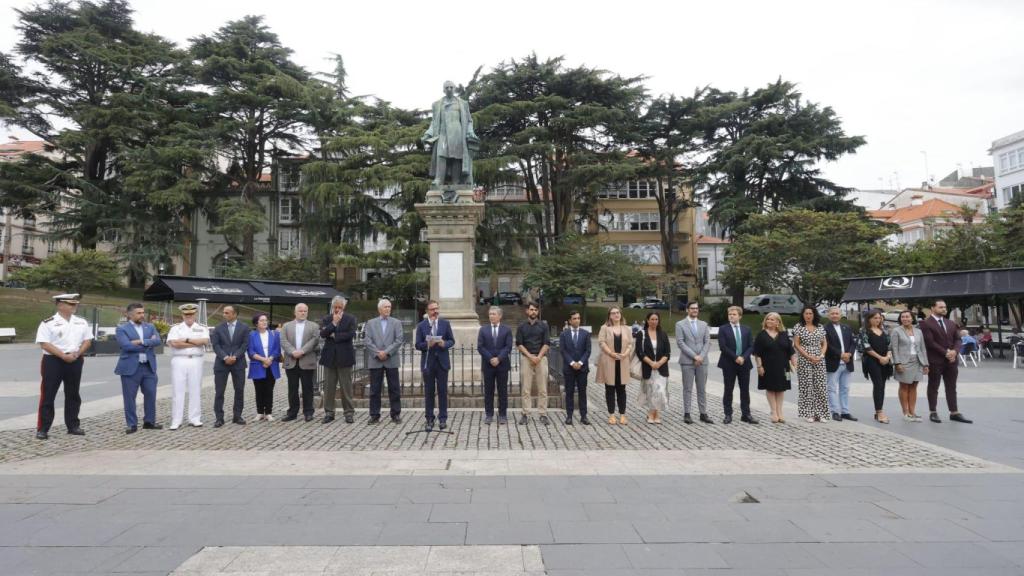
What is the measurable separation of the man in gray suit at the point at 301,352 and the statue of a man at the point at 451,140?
19.6 ft

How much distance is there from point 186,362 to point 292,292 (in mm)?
6842

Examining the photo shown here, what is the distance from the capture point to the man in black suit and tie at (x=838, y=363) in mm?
9164

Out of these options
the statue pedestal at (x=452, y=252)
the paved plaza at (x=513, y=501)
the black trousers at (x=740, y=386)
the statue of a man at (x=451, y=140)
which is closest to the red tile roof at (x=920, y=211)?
the statue of a man at (x=451, y=140)

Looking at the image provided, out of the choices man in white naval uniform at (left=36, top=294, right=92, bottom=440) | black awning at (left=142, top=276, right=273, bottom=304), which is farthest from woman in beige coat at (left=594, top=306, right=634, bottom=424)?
black awning at (left=142, top=276, right=273, bottom=304)

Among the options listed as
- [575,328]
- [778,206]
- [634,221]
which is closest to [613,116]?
[778,206]

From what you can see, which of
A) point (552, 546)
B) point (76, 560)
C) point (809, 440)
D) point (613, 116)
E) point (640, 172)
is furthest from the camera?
point (640, 172)

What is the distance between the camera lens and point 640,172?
43156 mm

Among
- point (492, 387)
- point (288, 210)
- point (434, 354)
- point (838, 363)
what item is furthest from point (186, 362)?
point (288, 210)

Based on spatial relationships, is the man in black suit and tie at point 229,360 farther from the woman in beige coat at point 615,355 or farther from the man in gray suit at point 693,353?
the man in gray suit at point 693,353

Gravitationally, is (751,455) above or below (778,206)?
below

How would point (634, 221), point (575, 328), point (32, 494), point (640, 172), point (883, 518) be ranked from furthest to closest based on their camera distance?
1. point (634, 221)
2. point (640, 172)
3. point (575, 328)
4. point (32, 494)
5. point (883, 518)

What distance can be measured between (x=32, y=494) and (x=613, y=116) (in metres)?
37.9

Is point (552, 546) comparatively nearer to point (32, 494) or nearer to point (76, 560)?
point (76, 560)

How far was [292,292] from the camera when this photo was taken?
15.3m
